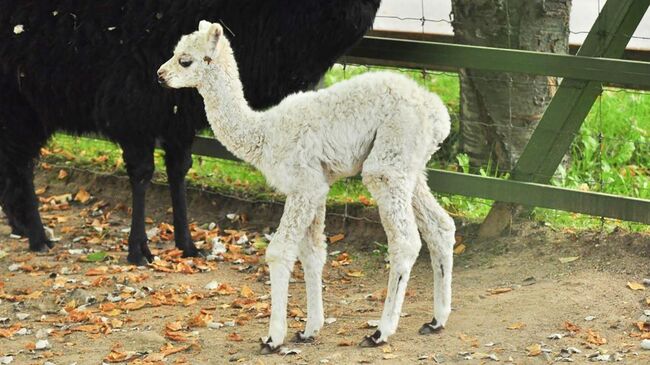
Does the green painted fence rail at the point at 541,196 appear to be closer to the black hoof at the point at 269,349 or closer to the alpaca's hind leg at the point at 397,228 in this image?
the alpaca's hind leg at the point at 397,228

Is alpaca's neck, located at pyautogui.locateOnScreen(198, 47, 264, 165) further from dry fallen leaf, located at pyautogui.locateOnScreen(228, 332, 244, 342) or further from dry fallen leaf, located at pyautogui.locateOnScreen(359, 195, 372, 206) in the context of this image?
dry fallen leaf, located at pyautogui.locateOnScreen(359, 195, 372, 206)

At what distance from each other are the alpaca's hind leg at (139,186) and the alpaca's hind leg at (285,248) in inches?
79.5

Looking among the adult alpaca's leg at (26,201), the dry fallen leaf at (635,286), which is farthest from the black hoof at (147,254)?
the dry fallen leaf at (635,286)

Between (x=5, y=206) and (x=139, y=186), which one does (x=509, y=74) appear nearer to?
(x=139, y=186)

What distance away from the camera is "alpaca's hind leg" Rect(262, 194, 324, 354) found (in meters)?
5.91

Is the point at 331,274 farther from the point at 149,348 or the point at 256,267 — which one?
the point at 149,348

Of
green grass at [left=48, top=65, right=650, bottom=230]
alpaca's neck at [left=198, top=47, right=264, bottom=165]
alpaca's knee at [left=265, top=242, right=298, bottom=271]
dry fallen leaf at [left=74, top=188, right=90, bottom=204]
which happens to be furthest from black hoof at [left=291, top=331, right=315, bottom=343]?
dry fallen leaf at [left=74, top=188, right=90, bottom=204]

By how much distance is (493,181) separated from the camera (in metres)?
7.42

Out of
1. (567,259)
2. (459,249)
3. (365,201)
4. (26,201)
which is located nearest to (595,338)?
(567,259)

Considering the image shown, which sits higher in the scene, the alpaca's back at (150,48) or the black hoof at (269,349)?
the alpaca's back at (150,48)

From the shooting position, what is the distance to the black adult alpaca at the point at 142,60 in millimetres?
7250

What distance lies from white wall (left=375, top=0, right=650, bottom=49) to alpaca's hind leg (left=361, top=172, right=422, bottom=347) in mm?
5593

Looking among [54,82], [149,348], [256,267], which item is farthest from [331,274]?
[54,82]

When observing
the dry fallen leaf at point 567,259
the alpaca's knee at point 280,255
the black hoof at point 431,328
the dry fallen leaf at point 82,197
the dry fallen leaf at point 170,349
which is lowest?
the dry fallen leaf at point 82,197
